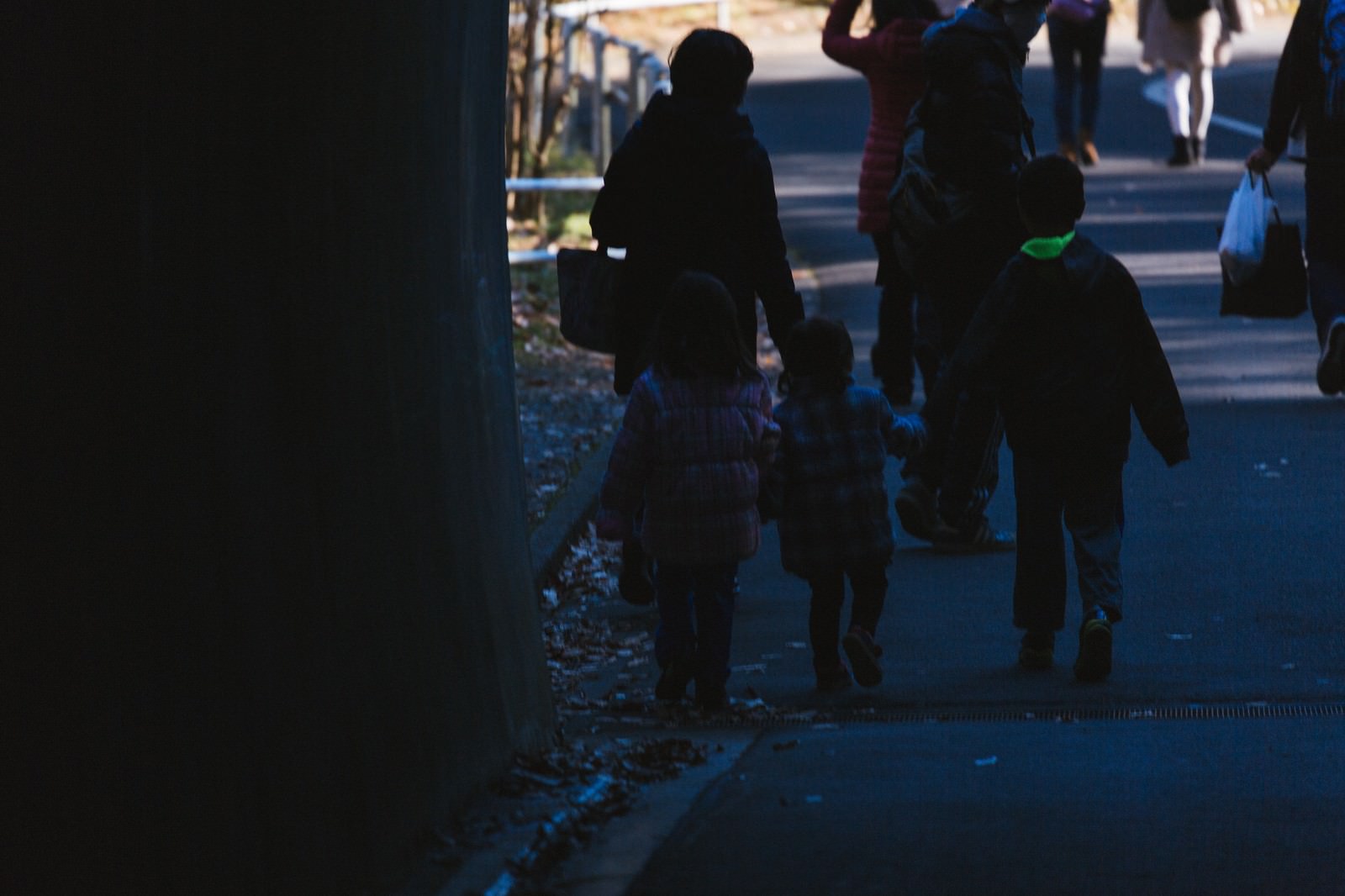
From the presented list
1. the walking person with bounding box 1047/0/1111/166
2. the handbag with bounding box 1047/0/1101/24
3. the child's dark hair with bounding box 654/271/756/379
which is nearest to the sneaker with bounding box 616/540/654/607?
the child's dark hair with bounding box 654/271/756/379

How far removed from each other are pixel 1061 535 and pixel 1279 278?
3.62 m

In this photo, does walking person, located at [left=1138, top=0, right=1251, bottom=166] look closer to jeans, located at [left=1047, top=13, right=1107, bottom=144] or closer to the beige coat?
the beige coat

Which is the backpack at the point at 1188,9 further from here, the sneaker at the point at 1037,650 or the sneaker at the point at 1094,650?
the sneaker at the point at 1094,650

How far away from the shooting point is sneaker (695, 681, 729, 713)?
22.1 ft

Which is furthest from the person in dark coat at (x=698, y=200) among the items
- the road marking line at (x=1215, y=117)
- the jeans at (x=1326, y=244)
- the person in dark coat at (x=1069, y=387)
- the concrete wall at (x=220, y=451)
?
the road marking line at (x=1215, y=117)

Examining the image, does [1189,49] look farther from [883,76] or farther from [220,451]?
[220,451]

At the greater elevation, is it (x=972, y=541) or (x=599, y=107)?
(x=599, y=107)

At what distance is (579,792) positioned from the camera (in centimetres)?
550

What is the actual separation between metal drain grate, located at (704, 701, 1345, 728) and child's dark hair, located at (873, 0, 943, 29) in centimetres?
435

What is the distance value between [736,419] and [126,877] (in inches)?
111

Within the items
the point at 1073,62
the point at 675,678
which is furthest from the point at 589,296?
the point at 1073,62

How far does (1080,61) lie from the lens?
64.8 ft

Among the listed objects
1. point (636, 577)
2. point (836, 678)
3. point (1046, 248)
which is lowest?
point (836, 678)

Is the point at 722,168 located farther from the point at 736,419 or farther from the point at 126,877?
the point at 126,877
